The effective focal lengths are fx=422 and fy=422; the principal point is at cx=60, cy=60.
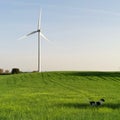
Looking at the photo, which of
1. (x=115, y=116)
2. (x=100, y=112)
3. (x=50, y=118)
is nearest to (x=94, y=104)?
(x=100, y=112)

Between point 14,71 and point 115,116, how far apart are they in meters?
79.5

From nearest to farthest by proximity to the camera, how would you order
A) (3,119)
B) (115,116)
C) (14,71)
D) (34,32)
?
(3,119) < (115,116) < (34,32) < (14,71)

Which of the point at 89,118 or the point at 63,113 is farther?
the point at 63,113

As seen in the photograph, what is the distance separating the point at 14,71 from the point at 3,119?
80.3 meters

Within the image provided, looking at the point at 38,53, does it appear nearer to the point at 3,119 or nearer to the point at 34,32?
the point at 34,32

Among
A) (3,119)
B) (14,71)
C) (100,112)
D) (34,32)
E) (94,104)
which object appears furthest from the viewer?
(14,71)

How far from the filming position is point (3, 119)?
1459cm

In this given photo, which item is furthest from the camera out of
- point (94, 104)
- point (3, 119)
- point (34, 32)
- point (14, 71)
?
point (14, 71)

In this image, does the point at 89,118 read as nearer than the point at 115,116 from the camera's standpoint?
Yes

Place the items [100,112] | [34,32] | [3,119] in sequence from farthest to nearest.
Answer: [34,32], [100,112], [3,119]

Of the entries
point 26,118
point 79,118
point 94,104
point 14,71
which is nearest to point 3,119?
point 26,118

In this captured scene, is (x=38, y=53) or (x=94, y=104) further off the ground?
(x=38, y=53)

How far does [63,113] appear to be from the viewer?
54.9 feet

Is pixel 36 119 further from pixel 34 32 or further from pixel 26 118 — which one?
pixel 34 32
